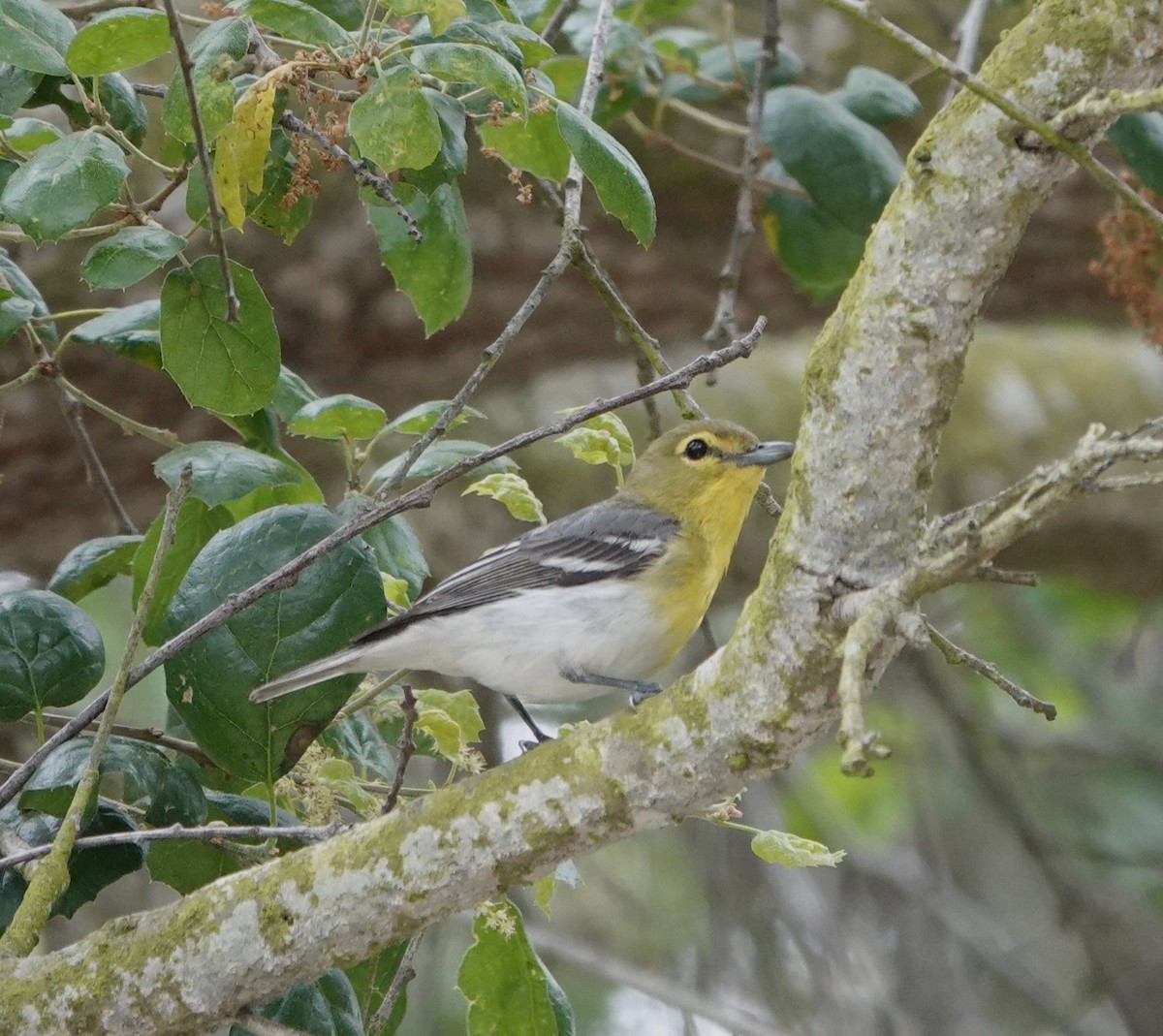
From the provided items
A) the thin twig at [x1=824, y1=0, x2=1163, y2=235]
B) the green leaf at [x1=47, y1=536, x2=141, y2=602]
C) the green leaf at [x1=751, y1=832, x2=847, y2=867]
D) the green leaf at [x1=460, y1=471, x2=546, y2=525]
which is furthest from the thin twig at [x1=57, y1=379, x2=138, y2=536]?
the thin twig at [x1=824, y1=0, x2=1163, y2=235]

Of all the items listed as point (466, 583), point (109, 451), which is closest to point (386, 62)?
point (466, 583)

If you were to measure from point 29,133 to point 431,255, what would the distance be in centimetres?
71

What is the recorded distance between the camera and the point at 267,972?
6.39 ft

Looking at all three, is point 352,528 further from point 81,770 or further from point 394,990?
point 394,990

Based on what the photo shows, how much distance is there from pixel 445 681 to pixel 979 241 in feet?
14.4

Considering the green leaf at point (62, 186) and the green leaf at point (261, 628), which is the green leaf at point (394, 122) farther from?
the green leaf at point (261, 628)

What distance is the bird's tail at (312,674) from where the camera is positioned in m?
2.20

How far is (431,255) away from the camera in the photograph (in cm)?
267

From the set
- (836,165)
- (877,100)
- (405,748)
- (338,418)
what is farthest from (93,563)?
(877,100)

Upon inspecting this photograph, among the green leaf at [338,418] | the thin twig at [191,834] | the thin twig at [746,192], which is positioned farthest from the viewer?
the thin twig at [746,192]

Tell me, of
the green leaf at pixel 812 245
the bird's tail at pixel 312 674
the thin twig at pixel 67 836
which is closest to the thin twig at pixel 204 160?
the thin twig at pixel 67 836

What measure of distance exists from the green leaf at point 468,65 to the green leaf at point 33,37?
568mm

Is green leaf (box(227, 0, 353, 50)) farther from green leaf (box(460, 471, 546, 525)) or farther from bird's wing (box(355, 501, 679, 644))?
bird's wing (box(355, 501, 679, 644))

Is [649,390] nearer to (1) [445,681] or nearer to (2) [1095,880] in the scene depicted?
(1) [445,681]
